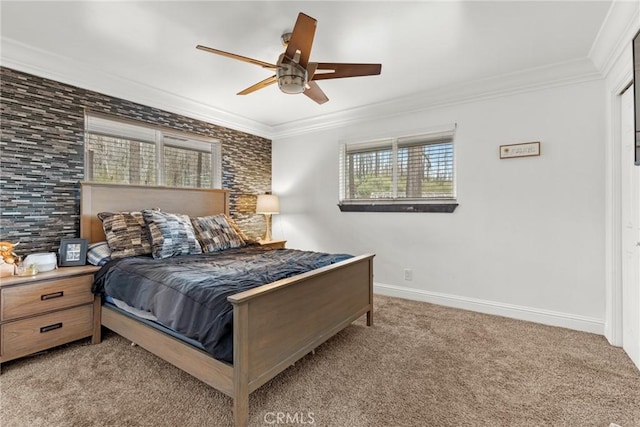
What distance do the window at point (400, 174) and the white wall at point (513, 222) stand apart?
0.11 m

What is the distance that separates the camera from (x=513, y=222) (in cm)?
302

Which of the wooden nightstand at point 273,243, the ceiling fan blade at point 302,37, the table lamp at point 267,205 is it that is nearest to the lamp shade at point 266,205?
the table lamp at point 267,205

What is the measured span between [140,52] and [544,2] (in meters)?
3.00

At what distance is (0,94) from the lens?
2379 mm

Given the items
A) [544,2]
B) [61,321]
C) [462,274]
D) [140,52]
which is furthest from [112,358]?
[544,2]

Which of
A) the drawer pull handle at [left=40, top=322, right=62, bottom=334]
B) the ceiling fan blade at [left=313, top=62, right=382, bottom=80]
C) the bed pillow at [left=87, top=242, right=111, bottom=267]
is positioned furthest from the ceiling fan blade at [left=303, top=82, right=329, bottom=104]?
the drawer pull handle at [left=40, top=322, right=62, bottom=334]

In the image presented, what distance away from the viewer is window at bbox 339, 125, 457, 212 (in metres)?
3.44

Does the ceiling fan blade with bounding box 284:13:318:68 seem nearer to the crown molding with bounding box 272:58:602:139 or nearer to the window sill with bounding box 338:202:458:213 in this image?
the crown molding with bounding box 272:58:602:139

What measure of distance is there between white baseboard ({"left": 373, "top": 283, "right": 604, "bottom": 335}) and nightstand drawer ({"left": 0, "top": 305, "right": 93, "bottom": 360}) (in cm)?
303

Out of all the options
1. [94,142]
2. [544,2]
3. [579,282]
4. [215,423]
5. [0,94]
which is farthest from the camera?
[94,142]

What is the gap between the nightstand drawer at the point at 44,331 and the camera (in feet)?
6.71

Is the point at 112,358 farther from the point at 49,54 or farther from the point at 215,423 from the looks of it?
the point at 49,54

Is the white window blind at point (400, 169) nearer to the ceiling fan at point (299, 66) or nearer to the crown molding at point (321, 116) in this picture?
the crown molding at point (321, 116)

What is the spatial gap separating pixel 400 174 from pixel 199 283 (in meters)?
2.76
